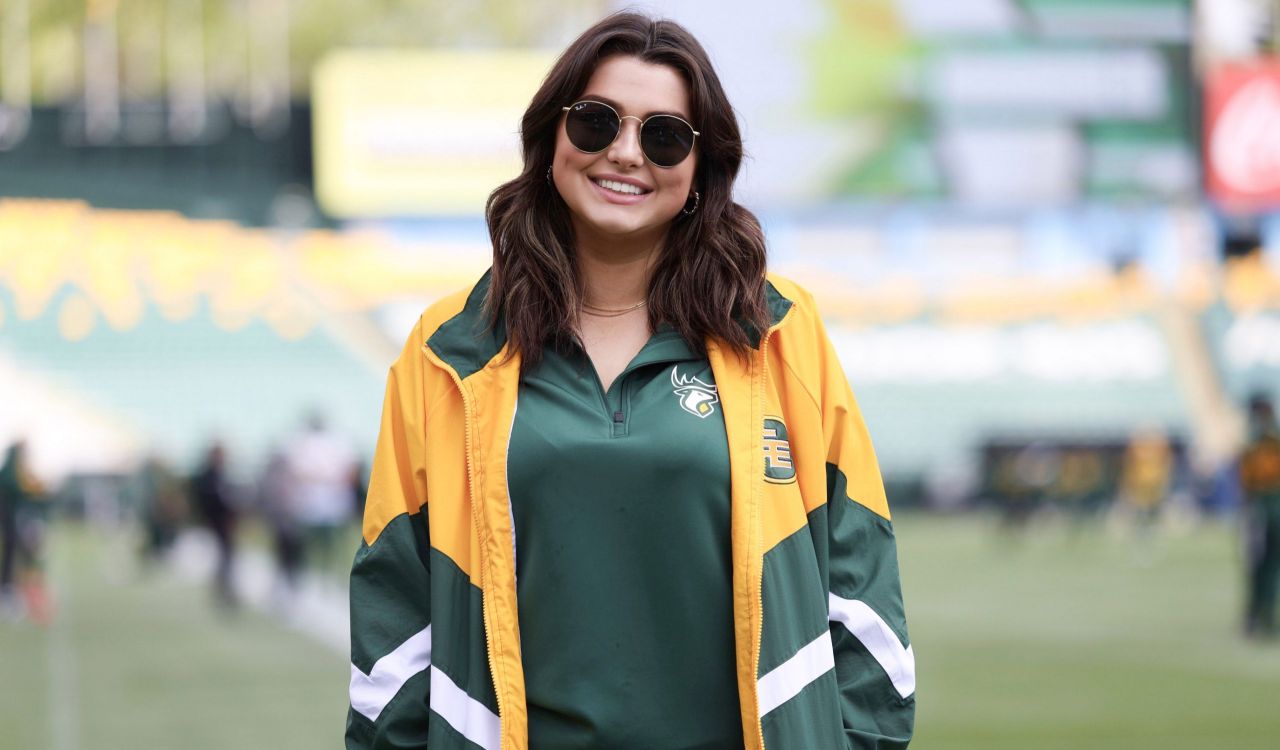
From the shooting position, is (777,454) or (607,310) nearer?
(777,454)

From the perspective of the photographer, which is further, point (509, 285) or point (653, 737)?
point (509, 285)

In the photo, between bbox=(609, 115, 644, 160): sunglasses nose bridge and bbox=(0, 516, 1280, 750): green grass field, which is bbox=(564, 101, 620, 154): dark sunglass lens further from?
bbox=(0, 516, 1280, 750): green grass field

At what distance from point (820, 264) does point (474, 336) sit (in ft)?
90.7

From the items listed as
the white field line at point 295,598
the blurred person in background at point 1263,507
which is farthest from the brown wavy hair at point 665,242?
the blurred person in background at point 1263,507

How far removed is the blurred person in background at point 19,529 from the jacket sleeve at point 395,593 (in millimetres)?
11989

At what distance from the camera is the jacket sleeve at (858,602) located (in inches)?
A: 90.7

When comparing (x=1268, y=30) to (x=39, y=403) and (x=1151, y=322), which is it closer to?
(x=1151, y=322)

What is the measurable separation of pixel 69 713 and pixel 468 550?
686cm

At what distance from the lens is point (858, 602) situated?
7.58ft

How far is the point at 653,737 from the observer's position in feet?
7.06

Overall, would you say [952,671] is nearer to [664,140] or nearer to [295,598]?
[295,598]

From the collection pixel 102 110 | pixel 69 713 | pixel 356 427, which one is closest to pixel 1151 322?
pixel 356 427

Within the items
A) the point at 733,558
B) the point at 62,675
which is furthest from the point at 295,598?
the point at 733,558

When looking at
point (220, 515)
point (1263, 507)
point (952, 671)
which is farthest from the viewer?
point (220, 515)
